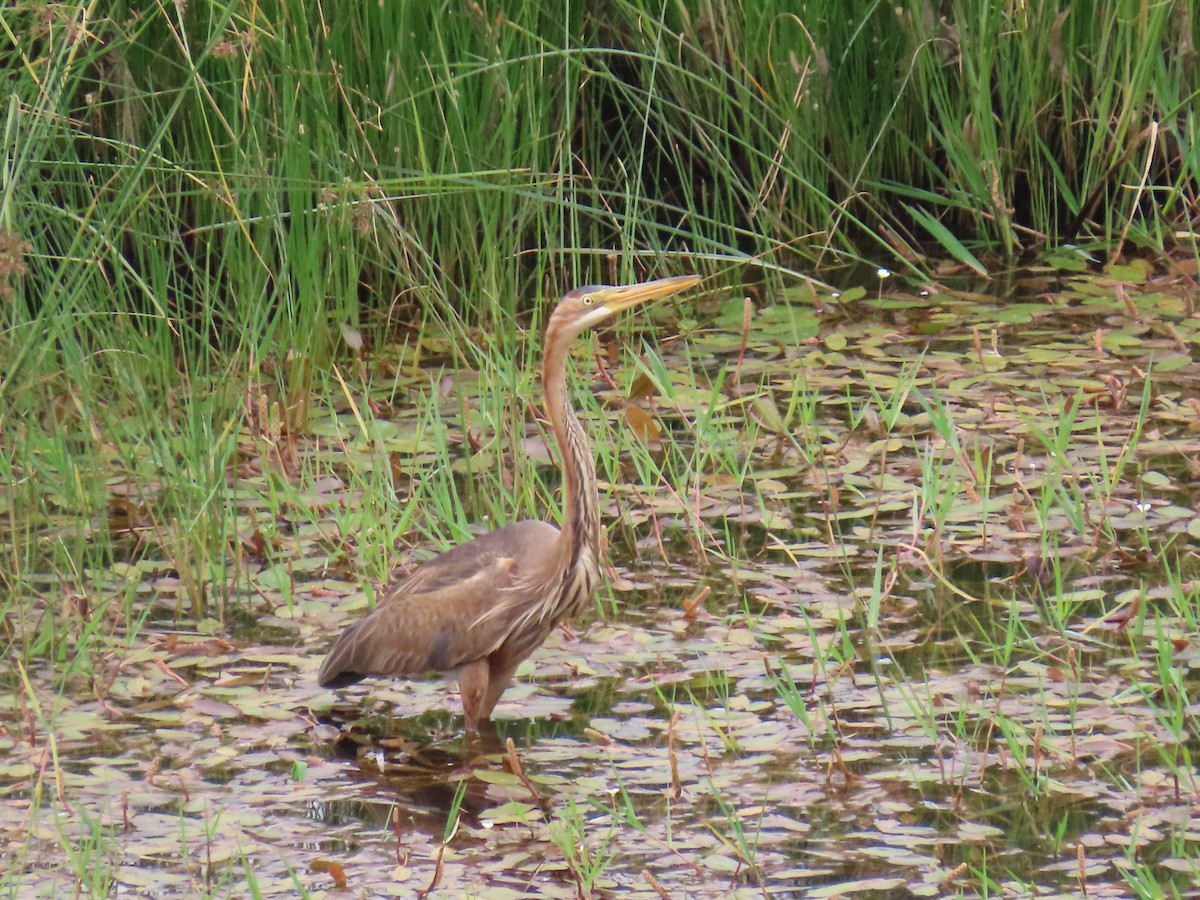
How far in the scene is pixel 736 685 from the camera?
484cm

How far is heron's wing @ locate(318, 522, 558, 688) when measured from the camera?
483 centimetres

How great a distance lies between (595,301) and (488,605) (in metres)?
0.86

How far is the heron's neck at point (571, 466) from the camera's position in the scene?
16.0ft

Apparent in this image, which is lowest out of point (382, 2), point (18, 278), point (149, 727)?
point (149, 727)

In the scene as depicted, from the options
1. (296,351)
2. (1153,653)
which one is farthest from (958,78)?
(1153,653)

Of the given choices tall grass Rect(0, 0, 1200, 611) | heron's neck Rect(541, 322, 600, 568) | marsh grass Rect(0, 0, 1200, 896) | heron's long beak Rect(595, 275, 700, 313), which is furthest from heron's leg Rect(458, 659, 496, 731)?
heron's long beak Rect(595, 275, 700, 313)

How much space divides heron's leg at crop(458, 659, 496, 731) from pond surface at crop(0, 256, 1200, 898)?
0.27ft

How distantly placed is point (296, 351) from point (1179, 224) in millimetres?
3966

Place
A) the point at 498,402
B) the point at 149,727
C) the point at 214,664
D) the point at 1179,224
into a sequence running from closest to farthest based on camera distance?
1. the point at 149,727
2. the point at 214,664
3. the point at 498,402
4. the point at 1179,224

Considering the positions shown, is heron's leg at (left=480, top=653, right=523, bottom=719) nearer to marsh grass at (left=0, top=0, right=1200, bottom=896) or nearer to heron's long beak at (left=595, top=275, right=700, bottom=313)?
marsh grass at (left=0, top=0, right=1200, bottom=896)

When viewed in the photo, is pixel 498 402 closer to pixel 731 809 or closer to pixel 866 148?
pixel 731 809

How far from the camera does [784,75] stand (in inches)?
299

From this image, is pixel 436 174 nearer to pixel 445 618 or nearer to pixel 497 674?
pixel 445 618

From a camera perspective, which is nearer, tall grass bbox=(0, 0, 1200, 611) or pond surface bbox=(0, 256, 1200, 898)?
pond surface bbox=(0, 256, 1200, 898)
